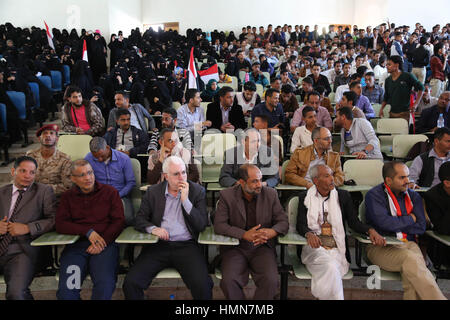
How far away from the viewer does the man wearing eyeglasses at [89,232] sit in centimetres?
241

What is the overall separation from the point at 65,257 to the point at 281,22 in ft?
48.7

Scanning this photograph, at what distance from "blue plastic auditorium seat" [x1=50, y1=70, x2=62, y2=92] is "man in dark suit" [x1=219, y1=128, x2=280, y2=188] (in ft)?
17.0

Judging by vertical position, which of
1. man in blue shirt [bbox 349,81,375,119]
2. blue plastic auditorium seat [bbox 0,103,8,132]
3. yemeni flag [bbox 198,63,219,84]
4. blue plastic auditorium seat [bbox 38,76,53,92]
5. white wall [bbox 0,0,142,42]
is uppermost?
white wall [bbox 0,0,142,42]

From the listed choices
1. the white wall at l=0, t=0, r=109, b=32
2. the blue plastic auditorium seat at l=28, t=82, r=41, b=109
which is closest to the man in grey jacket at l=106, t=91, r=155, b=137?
the blue plastic auditorium seat at l=28, t=82, r=41, b=109

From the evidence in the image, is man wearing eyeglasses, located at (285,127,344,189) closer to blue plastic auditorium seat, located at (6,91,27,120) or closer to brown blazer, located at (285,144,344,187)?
brown blazer, located at (285,144,344,187)

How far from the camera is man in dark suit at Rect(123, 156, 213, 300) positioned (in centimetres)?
243

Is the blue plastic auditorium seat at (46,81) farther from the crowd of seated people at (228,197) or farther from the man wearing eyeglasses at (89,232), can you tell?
the man wearing eyeglasses at (89,232)

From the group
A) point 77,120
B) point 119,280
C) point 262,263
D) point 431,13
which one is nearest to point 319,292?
point 262,263

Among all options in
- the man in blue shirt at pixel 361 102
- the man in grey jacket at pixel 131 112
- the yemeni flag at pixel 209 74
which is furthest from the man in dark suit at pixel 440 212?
the yemeni flag at pixel 209 74

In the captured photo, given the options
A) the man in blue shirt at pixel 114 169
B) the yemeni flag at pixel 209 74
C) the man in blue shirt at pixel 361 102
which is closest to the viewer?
the man in blue shirt at pixel 114 169

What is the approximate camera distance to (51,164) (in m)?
3.29

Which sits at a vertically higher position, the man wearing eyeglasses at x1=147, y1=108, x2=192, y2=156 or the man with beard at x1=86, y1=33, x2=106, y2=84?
the man with beard at x1=86, y1=33, x2=106, y2=84

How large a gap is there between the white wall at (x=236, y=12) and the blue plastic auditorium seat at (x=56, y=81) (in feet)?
28.4

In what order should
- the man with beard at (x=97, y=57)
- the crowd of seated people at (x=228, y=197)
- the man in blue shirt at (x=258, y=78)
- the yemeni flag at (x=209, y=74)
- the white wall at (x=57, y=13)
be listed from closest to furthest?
the crowd of seated people at (x=228, y=197) < the yemeni flag at (x=209, y=74) < the man in blue shirt at (x=258, y=78) < the man with beard at (x=97, y=57) < the white wall at (x=57, y=13)
